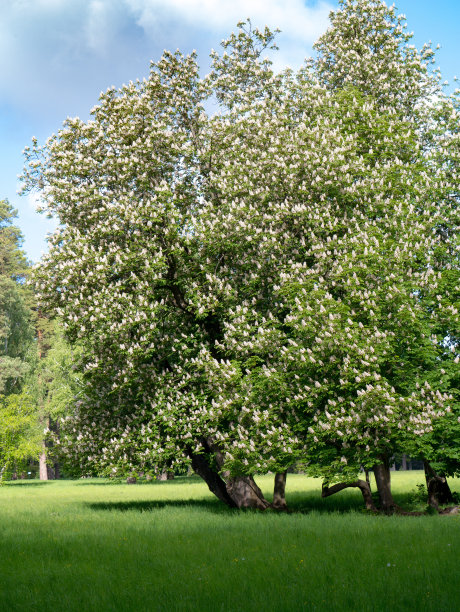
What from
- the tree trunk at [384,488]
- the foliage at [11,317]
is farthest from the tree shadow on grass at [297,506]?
the foliage at [11,317]

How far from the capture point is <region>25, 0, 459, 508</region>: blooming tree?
739 inches

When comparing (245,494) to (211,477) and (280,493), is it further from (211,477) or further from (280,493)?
(211,477)

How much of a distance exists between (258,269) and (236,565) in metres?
11.6

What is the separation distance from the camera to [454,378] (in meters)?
19.8

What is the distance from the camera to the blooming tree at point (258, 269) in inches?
739

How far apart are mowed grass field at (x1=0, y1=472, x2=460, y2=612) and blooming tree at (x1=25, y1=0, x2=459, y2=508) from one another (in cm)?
307

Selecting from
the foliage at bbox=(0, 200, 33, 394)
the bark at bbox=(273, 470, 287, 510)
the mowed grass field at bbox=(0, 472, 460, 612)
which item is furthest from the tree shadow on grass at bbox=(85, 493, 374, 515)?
the foliage at bbox=(0, 200, 33, 394)

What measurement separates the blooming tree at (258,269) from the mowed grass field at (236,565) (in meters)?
3.07

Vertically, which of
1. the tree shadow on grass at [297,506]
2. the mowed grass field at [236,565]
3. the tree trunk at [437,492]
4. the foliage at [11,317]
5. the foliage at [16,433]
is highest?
the foliage at [11,317]

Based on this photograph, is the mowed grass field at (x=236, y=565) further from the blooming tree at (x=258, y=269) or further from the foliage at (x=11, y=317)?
the foliage at (x=11, y=317)

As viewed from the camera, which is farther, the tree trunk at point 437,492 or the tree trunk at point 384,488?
the tree trunk at point 437,492

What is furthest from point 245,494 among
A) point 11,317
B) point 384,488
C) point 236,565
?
point 11,317

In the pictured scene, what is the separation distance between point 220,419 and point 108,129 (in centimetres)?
1164

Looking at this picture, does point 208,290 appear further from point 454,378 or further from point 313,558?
point 313,558
